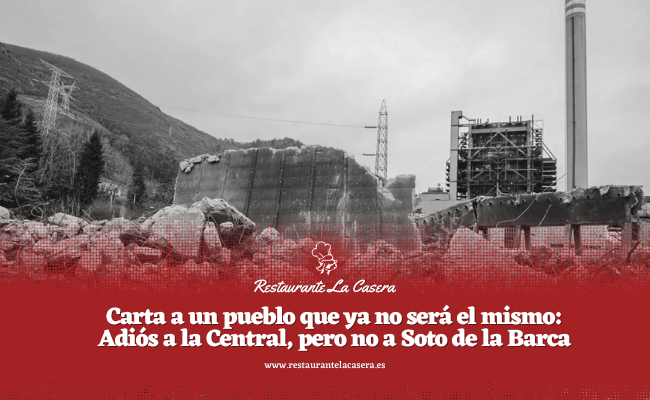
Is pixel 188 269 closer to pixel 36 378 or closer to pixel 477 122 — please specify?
pixel 36 378

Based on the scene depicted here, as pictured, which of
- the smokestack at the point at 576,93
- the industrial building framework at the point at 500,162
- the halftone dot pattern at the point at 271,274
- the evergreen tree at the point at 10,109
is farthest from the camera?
the industrial building framework at the point at 500,162

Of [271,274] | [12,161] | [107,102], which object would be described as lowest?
[271,274]

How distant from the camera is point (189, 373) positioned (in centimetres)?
351

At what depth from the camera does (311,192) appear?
31.1 feet

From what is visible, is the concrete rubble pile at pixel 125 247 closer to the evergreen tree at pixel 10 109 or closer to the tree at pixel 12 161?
the tree at pixel 12 161

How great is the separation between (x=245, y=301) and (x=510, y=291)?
2.11m

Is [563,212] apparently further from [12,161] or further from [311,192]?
[12,161]

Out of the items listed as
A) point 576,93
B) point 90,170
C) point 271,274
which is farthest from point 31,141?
point 576,93

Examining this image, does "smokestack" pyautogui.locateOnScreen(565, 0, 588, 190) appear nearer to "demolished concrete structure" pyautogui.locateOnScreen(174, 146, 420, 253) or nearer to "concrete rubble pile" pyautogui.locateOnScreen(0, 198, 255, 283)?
"demolished concrete structure" pyautogui.locateOnScreen(174, 146, 420, 253)

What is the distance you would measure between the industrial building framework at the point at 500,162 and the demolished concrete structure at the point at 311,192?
2783 centimetres

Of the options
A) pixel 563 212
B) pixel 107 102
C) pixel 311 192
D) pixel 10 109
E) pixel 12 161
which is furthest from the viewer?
pixel 107 102

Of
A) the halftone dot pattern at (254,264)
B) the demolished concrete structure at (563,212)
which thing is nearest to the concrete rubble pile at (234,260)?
the halftone dot pattern at (254,264)

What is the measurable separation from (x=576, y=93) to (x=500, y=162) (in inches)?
397

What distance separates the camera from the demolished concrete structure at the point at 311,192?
895 cm
